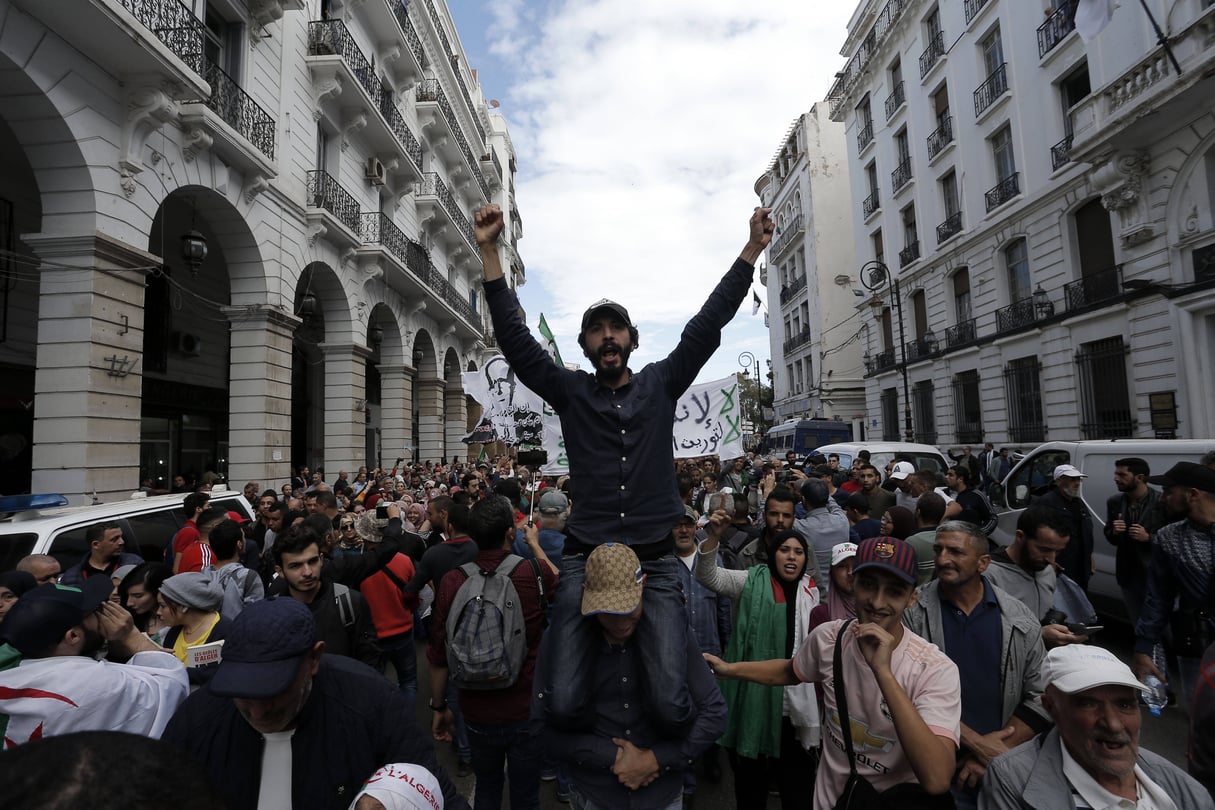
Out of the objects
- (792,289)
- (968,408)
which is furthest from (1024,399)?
(792,289)

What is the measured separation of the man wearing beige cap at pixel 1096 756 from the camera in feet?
5.65

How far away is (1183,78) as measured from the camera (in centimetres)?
1156

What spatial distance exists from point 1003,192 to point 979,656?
21.2 m

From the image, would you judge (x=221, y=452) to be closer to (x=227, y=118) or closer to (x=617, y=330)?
(x=227, y=118)

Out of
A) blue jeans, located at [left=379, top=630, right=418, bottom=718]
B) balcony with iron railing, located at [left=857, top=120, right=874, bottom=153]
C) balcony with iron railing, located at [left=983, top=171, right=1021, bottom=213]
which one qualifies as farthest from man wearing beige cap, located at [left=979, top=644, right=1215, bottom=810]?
balcony with iron railing, located at [left=857, top=120, right=874, bottom=153]

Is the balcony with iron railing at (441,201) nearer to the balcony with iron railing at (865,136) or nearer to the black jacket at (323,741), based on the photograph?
the balcony with iron railing at (865,136)

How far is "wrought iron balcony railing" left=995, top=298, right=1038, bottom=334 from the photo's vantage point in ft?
59.3

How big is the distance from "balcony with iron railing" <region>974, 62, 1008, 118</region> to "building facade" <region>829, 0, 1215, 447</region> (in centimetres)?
9

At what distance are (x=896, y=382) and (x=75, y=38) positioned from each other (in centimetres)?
2661

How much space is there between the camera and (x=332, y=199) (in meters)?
15.1

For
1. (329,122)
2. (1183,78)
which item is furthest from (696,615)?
(329,122)

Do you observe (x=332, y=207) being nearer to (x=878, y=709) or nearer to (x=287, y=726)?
(x=287, y=726)

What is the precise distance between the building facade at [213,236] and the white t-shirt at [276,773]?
8.90m

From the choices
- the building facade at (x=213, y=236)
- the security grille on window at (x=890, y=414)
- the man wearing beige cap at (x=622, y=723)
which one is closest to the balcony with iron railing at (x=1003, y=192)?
the security grille on window at (x=890, y=414)
